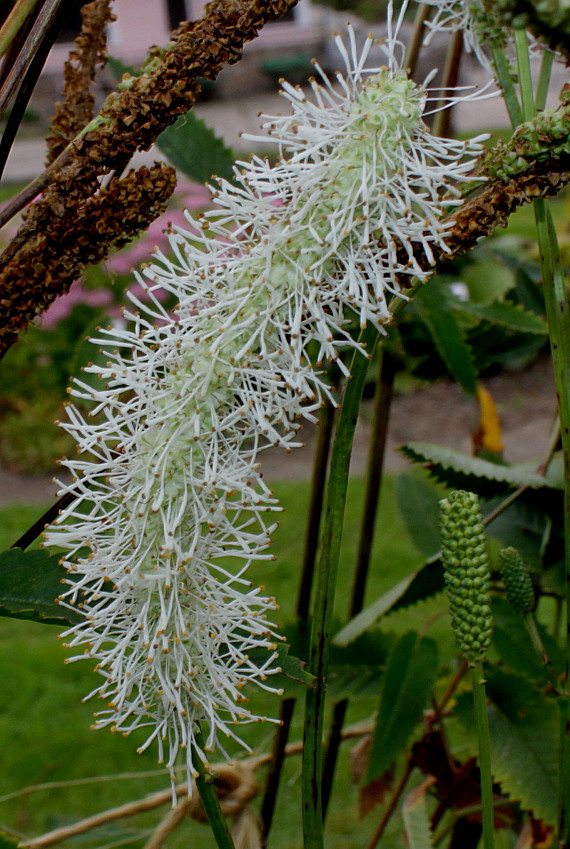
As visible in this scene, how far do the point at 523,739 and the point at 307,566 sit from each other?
18 centimetres

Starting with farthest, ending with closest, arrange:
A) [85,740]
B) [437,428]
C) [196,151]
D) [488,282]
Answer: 1. [437,428]
2. [85,740]
3. [488,282]
4. [196,151]

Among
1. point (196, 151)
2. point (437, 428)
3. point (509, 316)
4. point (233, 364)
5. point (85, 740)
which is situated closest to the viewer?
point (233, 364)

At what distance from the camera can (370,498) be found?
25.0 inches

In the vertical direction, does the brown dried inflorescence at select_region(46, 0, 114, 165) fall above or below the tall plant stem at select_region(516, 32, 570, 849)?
above

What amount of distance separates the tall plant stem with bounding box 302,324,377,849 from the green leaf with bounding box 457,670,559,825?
0.22m

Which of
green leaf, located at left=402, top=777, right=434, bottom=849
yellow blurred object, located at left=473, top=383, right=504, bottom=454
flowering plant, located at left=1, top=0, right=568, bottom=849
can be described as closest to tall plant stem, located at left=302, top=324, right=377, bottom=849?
flowering plant, located at left=1, top=0, right=568, bottom=849

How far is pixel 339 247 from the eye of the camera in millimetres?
296

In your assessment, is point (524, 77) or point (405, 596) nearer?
point (524, 77)

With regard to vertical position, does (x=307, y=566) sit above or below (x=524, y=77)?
below

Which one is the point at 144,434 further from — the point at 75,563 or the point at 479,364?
the point at 479,364

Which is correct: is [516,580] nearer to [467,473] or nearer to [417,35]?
[467,473]

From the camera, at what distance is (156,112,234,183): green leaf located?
1.59ft

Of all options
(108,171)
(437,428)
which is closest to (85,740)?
(108,171)

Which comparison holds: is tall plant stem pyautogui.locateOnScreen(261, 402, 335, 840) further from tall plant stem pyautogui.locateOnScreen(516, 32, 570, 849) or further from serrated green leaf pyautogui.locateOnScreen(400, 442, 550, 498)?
tall plant stem pyautogui.locateOnScreen(516, 32, 570, 849)
